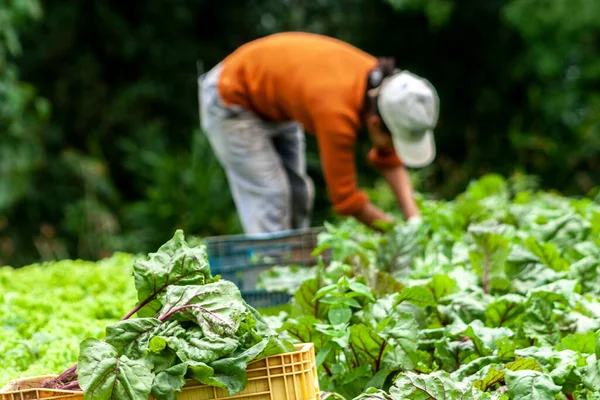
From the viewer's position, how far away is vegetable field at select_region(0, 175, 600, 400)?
184 cm

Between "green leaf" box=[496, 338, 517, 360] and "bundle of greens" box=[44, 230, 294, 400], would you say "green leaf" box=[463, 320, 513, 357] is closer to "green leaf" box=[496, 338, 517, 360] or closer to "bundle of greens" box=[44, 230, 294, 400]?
"green leaf" box=[496, 338, 517, 360]

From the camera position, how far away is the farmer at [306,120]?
5.01 m

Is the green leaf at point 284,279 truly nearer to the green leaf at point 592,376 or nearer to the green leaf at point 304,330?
the green leaf at point 304,330

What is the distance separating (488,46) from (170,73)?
13.6 feet

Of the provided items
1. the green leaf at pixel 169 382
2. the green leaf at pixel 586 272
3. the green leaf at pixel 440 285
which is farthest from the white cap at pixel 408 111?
the green leaf at pixel 169 382

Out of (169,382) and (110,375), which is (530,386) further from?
(110,375)

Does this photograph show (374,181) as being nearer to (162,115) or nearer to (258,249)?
(162,115)

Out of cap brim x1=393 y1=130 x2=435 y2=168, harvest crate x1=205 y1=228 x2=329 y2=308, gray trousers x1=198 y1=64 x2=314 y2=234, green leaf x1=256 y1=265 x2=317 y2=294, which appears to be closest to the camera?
green leaf x1=256 y1=265 x2=317 y2=294

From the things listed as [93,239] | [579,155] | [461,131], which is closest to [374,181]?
[461,131]

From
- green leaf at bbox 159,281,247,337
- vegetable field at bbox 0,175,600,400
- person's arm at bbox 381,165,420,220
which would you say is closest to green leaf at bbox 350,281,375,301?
vegetable field at bbox 0,175,600,400

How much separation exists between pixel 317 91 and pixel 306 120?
0.27 meters

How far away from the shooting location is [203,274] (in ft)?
5.86

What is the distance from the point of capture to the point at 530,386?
171cm

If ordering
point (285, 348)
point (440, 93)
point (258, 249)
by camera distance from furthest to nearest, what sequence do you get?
point (440, 93)
point (258, 249)
point (285, 348)
